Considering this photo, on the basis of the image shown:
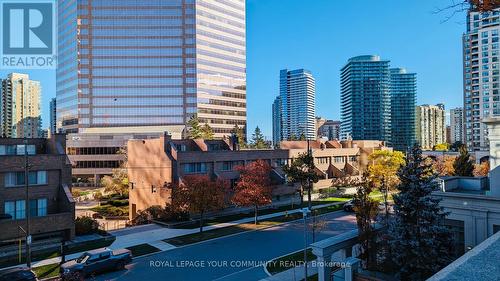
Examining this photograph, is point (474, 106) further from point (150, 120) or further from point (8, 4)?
point (8, 4)

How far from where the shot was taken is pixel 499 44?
352 ft

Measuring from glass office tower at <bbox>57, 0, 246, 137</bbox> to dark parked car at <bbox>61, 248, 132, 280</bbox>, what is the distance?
92496 millimetres

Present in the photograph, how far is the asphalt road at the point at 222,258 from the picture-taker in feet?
66.6

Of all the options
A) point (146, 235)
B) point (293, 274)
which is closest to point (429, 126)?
point (146, 235)

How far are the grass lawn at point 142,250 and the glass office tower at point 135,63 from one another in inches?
3455

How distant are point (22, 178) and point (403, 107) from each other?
18606cm

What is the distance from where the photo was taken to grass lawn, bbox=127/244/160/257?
81.2 feet

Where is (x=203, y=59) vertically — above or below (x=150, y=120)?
above

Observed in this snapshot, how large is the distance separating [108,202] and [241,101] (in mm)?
82530

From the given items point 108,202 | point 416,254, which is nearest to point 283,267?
point 416,254

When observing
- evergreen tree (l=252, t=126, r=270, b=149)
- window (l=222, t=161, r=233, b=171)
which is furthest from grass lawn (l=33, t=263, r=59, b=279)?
evergreen tree (l=252, t=126, r=270, b=149)

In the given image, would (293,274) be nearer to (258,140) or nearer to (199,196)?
(199,196)

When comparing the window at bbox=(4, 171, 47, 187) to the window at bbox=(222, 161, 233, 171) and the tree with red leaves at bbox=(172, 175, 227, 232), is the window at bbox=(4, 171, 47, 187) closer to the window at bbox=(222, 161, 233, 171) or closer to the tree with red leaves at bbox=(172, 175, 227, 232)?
the tree with red leaves at bbox=(172, 175, 227, 232)

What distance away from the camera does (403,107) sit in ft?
597
